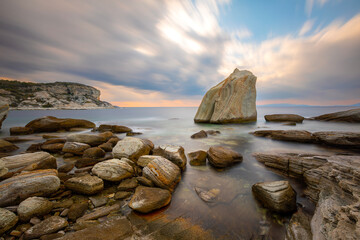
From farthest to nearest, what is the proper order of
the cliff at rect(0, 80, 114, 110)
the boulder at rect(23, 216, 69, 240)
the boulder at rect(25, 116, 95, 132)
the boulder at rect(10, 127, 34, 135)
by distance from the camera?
the cliff at rect(0, 80, 114, 110), the boulder at rect(25, 116, 95, 132), the boulder at rect(10, 127, 34, 135), the boulder at rect(23, 216, 69, 240)

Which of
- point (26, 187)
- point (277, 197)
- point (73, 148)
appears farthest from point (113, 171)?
point (277, 197)

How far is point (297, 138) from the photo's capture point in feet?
32.8

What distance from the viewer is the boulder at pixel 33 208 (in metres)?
2.79

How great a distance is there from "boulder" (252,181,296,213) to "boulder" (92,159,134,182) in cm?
410

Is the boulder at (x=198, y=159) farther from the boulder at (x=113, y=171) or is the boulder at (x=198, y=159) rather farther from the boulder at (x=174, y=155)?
the boulder at (x=113, y=171)

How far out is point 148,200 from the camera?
329 cm

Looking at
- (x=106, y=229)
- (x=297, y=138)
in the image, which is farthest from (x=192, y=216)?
(x=297, y=138)

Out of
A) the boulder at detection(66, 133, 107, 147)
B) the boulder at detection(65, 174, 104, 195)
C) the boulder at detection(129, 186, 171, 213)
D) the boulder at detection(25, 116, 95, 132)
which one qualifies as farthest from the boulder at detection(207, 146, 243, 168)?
the boulder at detection(25, 116, 95, 132)

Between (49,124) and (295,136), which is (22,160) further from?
(295,136)

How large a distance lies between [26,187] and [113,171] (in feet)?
6.39

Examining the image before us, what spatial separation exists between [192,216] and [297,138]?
10.8m

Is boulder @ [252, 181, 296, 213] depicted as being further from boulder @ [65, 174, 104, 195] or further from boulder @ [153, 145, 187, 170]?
boulder @ [65, 174, 104, 195]

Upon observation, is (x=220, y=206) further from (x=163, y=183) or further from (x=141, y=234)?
(x=141, y=234)

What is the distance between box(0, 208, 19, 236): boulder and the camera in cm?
252
